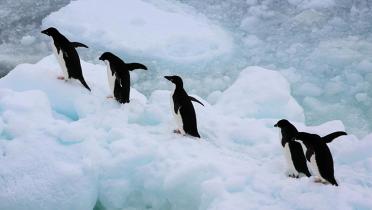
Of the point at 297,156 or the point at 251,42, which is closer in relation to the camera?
the point at 297,156

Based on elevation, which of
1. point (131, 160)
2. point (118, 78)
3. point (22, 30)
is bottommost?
point (22, 30)

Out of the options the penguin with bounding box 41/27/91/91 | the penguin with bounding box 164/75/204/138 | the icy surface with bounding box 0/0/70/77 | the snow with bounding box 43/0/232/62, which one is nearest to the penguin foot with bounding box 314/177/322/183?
the penguin with bounding box 164/75/204/138

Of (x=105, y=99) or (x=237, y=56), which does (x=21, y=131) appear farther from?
(x=237, y=56)

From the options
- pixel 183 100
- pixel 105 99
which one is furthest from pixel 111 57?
pixel 183 100

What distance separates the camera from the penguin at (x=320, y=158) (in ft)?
10.5

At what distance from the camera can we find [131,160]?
3432mm

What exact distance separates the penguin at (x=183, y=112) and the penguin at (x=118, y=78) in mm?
350

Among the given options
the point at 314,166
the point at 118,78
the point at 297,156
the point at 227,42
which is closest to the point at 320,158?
the point at 314,166

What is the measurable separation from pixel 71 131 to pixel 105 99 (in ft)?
1.97

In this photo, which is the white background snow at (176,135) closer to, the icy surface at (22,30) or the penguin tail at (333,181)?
the penguin tail at (333,181)

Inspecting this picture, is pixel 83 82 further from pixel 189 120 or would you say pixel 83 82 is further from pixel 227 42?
pixel 227 42

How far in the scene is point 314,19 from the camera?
24.1 ft

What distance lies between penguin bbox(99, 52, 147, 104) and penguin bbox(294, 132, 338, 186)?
4.11ft

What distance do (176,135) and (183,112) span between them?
0.57 feet
